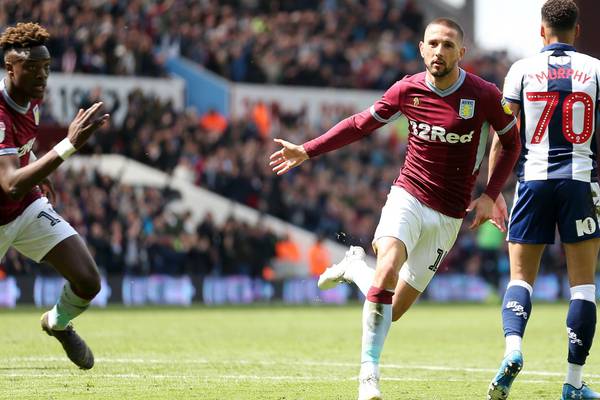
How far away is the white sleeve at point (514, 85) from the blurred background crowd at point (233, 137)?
13.5 metres

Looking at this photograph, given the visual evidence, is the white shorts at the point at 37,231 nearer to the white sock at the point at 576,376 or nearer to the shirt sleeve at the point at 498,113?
the shirt sleeve at the point at 498,113

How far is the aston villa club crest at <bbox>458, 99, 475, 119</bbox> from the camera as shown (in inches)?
320

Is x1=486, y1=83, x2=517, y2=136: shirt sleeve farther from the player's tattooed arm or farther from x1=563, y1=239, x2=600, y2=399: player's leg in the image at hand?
→ x1=563, y1=239, x2=600, y2=399: player's leg

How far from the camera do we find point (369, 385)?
7.27m

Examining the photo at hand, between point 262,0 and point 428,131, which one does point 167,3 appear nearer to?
point 262,0

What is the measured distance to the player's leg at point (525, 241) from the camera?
308 inches

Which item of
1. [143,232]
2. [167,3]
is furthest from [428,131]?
[167,3]

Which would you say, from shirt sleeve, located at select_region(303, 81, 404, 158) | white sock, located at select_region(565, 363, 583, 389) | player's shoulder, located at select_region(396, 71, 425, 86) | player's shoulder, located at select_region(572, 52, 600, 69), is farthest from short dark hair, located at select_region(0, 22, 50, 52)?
white sock, located at select_region(565, 363, 583, 389)

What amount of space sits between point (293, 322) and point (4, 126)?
37.2 feet

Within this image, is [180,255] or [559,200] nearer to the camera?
[559,200]

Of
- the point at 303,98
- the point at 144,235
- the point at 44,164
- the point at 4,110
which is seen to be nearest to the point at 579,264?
the point at 44,164

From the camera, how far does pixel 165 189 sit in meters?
26.1

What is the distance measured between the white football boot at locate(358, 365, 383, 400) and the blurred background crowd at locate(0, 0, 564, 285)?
14.1m

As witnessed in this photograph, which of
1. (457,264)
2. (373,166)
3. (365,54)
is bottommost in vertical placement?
(457,264)
